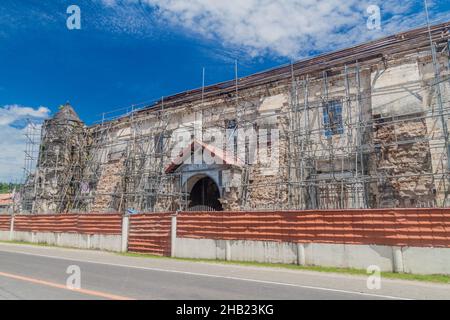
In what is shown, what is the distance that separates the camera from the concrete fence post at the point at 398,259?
10.4m

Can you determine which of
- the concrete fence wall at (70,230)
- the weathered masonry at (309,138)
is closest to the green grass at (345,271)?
the weathered masonry at (309,138)

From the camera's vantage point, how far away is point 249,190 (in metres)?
19.7

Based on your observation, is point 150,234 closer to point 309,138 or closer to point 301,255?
point 301,255

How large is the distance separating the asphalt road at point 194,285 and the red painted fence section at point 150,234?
4104 millimetres

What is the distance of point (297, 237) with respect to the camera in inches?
483

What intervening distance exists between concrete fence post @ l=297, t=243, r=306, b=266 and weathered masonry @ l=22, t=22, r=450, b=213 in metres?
5.34

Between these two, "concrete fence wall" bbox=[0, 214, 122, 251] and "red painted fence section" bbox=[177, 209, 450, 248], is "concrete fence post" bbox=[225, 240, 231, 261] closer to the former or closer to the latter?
"red painted fence section" bbox=[177, 209, 450, 248]

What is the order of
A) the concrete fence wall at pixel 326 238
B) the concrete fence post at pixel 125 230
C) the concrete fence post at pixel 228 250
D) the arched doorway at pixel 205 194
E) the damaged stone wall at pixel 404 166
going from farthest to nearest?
the arched doorway at pixel 205 194 < the concrete fence post at pixel 125 230 < the damaged stone wall at pixel 404 166 < the concrete fence post at pixel 228 250 < the concrete fence wall at pixel 326 238

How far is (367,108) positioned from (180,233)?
1072 cm

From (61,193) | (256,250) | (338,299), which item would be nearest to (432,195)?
(256,250)

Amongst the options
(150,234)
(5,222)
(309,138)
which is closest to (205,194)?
(150,234)

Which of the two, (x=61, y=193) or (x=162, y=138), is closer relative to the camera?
(x=162, y=138)

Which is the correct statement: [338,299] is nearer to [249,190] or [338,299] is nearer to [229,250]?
[229,250]

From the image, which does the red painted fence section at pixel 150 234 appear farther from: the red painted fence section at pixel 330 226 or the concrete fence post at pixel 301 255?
the concrete fence post at pixel 301 255
